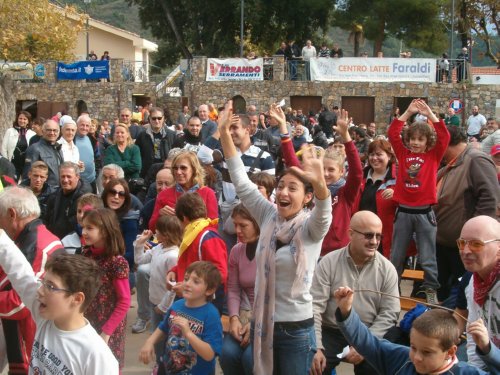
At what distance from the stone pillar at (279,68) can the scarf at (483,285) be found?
27533mm

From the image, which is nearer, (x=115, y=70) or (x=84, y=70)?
(x=115, y=70)

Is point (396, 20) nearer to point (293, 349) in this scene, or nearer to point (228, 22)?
point (228, 22)

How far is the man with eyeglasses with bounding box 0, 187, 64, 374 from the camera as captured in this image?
4.18 metres

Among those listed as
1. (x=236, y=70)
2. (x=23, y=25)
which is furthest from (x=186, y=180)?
(x=236, y=70)

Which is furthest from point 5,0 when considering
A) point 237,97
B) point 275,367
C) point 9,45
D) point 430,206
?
point 275,367

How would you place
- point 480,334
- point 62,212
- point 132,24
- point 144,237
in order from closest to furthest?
point 480,334 < point 144,237 < point 62,212 < point 132,24

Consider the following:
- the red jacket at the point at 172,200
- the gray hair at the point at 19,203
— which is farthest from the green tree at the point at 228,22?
the gray hair at the point at 19,203

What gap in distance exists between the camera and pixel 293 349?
411cm

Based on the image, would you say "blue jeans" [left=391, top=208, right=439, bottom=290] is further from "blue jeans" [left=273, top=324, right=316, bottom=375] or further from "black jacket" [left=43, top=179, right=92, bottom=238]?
"black jacket" [left=43, top=179, right=92, bottom=238]

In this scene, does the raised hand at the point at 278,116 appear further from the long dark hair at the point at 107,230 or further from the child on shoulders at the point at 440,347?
the child on shoulders at the point at 440,347

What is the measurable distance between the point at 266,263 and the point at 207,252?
922mm

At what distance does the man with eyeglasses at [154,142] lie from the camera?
10141 millimetres

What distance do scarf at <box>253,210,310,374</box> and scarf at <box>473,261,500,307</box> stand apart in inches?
34.8

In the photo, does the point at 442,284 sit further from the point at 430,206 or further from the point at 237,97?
the point at 237,97
